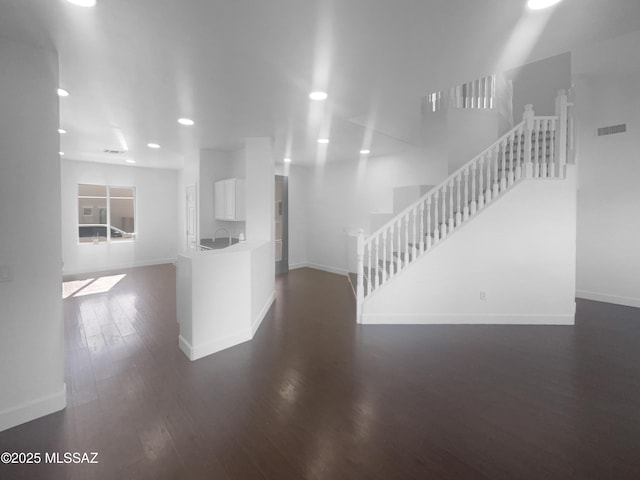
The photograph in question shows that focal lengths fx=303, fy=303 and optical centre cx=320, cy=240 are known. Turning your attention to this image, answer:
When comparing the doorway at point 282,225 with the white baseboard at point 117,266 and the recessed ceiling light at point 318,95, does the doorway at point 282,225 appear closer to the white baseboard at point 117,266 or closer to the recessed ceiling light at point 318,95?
the white baseboard at point 117,266

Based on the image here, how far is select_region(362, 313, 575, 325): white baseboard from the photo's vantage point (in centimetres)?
425

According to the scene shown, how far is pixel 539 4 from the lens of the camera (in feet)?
6.33

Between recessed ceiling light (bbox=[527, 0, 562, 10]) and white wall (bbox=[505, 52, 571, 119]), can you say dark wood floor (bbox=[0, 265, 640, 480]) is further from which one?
white wall (bbox=[505, 52, 571, 119])

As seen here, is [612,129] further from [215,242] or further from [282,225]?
[215,242]

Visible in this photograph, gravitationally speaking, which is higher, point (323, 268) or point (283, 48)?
point (283, 48)

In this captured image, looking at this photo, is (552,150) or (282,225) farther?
(282,225)

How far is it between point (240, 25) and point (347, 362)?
3.11 metres

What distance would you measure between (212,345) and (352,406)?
5.75 ft

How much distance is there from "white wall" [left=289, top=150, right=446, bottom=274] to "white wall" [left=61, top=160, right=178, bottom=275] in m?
3.83

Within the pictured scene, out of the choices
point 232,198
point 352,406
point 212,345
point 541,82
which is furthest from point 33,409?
point 541,82

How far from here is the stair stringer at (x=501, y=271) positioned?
420 cm

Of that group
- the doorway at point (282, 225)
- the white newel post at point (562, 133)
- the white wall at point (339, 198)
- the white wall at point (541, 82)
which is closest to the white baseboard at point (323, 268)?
the white wall at point (339, 198)

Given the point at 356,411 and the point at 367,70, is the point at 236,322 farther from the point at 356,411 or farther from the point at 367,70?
the point at 367,70

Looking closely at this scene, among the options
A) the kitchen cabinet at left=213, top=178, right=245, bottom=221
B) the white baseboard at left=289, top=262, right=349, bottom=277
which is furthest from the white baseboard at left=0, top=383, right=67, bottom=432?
the white baseboard at left=289, top=262, right=349, bottom=277
